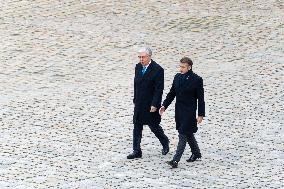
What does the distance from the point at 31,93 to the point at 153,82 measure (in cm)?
452

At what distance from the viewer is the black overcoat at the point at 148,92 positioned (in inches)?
479

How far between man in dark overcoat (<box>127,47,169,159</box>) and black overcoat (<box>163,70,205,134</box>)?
0.33 m

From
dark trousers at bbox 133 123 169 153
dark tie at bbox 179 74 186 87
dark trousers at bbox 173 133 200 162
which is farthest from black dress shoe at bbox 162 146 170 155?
dark tie at bbox 179 74 186 87

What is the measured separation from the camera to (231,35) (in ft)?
68.4

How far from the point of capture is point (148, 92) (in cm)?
1223

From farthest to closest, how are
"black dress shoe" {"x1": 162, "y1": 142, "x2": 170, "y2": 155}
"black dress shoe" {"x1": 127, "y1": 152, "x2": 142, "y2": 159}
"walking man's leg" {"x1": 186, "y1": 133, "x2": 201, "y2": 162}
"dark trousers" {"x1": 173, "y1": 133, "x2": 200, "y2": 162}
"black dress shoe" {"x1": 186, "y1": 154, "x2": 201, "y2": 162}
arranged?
1. "black dress shoe" {"x1": 162, "y1": 142, "x2": 170, "y2": 155}
2. "black dress shoe" {"x1": 127, "y1": 152, "x2": 142, "y2": 159}
3. "black dress shoe" {"x1": 186, "y1": 154, "x2": 201, "y2": 162}
4. "walking man's leg" {"x1": 186, "y1": 133, "x2": 201, "y2": 162}
5. "dark trousers" {"x1": 173, "y1": 133, "x2": 200, "y2": 162}

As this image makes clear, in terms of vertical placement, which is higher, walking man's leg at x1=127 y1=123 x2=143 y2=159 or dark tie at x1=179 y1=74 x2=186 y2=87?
dark tie at x1=179 y1=74 x2=186 y2=87

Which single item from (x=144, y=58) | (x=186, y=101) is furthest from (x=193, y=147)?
(x=144, y=58)

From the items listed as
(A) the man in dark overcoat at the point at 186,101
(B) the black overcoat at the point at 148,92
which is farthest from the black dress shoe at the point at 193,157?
(B) the black overcoat at the point at 148,92

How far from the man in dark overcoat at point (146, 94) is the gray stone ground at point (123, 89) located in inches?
16.8

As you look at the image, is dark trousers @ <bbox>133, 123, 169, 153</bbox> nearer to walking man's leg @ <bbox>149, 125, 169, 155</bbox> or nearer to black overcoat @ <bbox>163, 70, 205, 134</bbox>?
walking man's leg @ <bbox>149, 125, 169, 155</bbox>

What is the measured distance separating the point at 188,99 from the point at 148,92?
0.68 meters

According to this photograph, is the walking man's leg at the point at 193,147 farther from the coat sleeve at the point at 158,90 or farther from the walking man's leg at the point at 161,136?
the coat sleeve at the point at 158,90

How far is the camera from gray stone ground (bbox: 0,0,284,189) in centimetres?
1180
